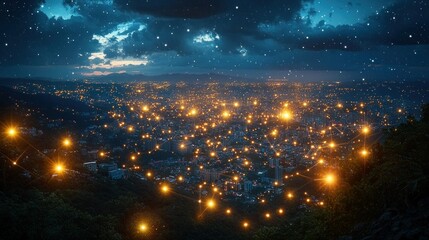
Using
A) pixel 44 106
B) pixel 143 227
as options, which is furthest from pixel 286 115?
pixel 143 227

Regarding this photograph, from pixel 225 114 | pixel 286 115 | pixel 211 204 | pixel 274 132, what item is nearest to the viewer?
pixel 211 204

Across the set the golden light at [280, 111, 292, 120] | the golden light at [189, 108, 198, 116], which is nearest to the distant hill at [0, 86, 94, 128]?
Answer: the golden light at [189, 108, 198, 116]

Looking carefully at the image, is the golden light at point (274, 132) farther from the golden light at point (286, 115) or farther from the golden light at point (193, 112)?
the golden light at point (193, 112)

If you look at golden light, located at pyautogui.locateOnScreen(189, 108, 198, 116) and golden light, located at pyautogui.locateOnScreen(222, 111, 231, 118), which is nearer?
golden light, located at pyautogui.locateOnScreen(222, 111, 231, 118)

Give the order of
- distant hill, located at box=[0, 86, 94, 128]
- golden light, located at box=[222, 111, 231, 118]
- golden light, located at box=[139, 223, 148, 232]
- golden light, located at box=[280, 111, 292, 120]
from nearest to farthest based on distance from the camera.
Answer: golden light, located at box=[139, 223, 148, 232], distant hill, located at box=[0, 86, 94, 128], golden light, located at box=[280, 111, 292, 120], golden light, located at box=[222, 111, 231, 118]

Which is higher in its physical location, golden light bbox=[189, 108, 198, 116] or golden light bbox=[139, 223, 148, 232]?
golden light bbox=[139, 223, 148, 232]

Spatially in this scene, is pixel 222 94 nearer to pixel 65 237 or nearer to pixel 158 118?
pixel 158 118

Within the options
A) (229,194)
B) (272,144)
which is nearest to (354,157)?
(229,194)

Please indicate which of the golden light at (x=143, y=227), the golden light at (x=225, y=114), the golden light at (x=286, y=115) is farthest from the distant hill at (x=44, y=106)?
the golden light at (x=143, y=227)

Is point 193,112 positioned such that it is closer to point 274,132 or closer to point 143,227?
point 274,132

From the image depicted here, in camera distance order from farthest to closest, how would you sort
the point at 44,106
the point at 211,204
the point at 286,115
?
the point at 286,115 < the point at 44,106 < the point at 211,204

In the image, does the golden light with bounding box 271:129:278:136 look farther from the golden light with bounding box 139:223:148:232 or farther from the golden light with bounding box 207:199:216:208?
the golden light with bounding box 139:223:148:232
